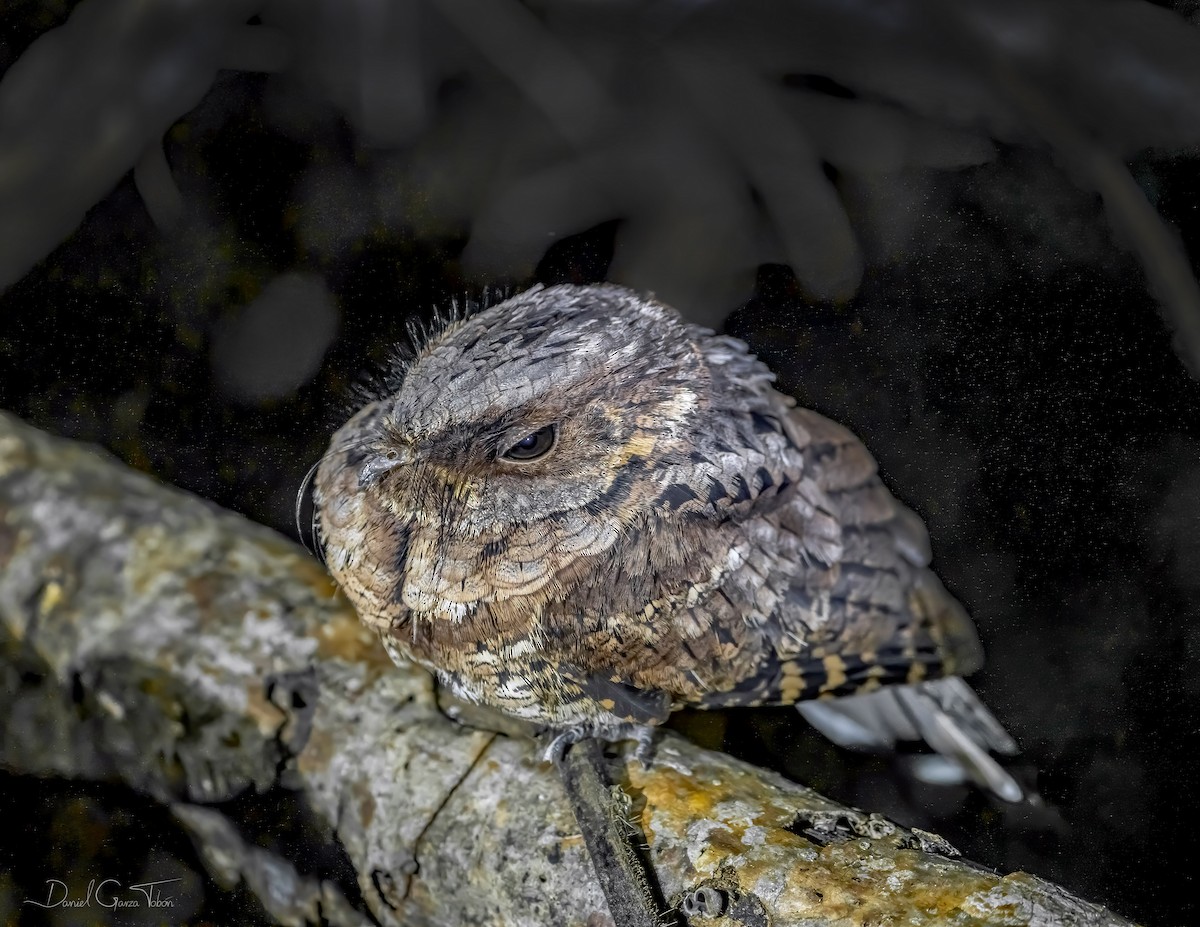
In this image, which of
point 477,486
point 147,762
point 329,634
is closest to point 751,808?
point 477,486

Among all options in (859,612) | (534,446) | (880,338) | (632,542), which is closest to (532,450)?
(534,446)

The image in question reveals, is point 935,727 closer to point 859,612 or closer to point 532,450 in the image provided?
point 859,612

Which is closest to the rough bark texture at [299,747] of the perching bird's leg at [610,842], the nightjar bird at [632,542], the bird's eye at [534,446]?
the perching bird's leg at [610,842]

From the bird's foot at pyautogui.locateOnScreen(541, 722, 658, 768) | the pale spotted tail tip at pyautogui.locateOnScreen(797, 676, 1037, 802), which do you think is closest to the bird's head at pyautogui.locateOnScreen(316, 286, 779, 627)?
the bird's foot at pyautogui.locateOnScreen(541, 722, 658, 768)

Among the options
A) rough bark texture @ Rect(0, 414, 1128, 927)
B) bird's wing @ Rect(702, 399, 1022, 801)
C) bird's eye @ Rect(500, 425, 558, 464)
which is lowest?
rough bark texture @ Rect(0, 414, 1128, 927)

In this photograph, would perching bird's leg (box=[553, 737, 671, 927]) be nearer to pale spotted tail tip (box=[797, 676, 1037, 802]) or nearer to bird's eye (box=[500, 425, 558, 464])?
pale spotted tail tip (box=[797, 676, 1037, 802])

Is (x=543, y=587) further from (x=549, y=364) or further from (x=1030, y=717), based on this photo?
(x=1030, y=717)
